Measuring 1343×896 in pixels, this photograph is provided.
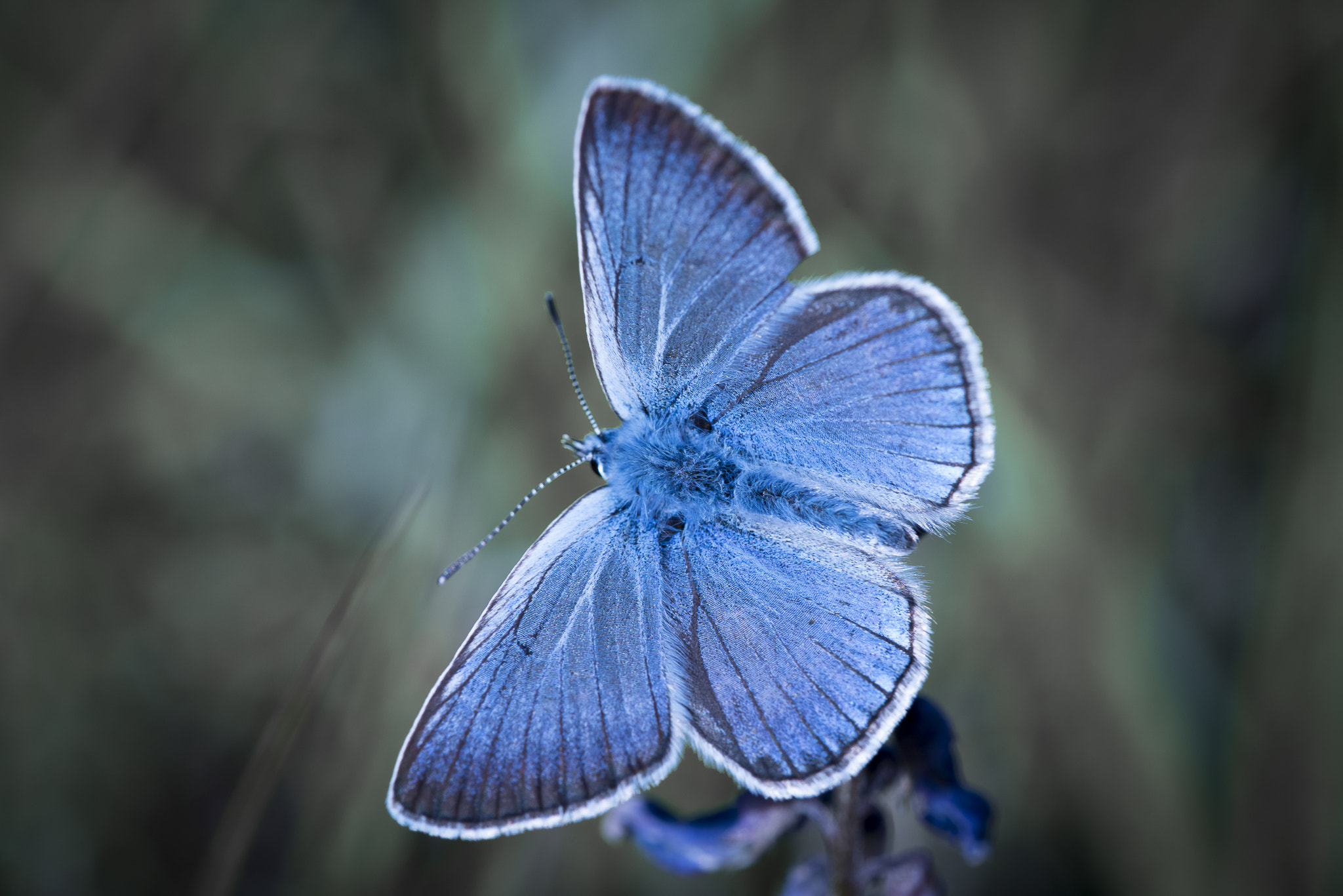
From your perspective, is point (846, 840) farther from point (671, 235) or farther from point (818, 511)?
point (671, 235)

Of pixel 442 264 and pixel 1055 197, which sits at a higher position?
pixel 1055 197

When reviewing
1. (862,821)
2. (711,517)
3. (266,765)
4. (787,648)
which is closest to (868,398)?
(711,517)

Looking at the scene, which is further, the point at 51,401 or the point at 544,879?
the point at 51,401

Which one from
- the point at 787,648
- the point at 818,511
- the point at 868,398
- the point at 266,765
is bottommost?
the point at 266,765

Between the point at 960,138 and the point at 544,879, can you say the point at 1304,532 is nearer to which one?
the point at 960,138

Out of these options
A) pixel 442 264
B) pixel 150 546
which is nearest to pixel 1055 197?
pixel 442 264

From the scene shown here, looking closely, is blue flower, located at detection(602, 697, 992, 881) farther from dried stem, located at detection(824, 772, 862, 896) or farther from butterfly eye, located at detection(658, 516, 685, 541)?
butterfly eye, located at detection(658, 516, 685, 541)

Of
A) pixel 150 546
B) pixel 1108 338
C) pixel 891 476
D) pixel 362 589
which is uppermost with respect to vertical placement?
pixel 1108 338
